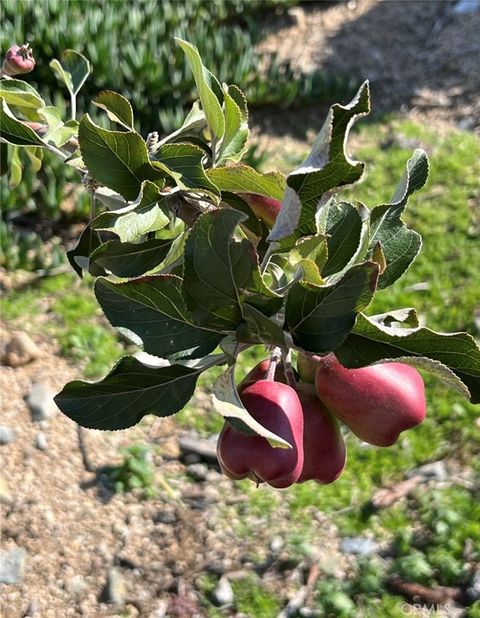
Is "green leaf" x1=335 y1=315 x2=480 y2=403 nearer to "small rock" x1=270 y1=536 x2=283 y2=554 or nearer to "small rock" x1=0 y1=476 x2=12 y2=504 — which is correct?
"small rock" x1=270 y1=536 x2=283 y2=554

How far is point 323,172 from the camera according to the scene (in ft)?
1.91

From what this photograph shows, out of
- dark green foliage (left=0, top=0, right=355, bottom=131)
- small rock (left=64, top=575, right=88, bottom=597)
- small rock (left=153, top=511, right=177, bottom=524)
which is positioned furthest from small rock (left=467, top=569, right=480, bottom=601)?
dark green foliage (left=0, top=0, right=355, bottom=131)

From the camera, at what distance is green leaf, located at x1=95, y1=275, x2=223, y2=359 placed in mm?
596

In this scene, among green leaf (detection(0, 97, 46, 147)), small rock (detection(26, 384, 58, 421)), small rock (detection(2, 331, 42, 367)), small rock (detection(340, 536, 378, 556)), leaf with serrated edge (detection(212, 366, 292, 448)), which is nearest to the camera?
leaf with serrated edge (detection(212, 366, 292, 448))

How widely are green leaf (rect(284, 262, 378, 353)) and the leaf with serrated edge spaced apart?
7 centimetres

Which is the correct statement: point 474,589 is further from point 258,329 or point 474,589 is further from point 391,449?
point 258,329

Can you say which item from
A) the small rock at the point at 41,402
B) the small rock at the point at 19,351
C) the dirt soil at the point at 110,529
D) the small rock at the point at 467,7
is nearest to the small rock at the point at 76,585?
the dirt soil at the point at 110,529

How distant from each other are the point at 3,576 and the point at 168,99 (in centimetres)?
243

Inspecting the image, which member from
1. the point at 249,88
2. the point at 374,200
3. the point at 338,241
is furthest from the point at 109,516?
the point at 249,88

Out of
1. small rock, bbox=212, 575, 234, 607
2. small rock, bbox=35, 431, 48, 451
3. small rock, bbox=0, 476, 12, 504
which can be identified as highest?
small rock, bbox=212, 575, 234, 607

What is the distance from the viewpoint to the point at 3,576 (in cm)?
178

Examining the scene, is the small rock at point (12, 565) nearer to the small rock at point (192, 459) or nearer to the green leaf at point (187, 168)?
the small rock at point (192, 459)

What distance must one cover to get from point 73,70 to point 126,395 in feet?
1.89

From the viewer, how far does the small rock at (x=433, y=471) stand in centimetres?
202
